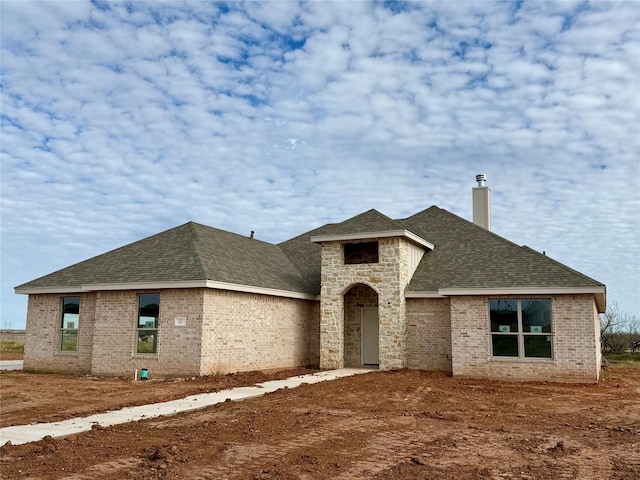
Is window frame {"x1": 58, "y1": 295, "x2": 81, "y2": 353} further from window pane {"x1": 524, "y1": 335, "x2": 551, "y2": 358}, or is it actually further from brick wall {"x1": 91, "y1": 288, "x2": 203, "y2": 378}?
window pane {"x1": 524, "y1": 335, "x2": 551, "y2": 358}

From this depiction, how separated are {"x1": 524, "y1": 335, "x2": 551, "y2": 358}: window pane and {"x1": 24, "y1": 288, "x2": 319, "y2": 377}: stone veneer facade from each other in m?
8.25

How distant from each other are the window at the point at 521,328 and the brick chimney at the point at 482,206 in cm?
849

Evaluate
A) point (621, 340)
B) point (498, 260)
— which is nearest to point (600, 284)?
point (498, 260)

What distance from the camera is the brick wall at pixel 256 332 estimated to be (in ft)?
55.6

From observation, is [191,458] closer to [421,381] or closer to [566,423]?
[566,423]

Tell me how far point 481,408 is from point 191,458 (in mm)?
6721

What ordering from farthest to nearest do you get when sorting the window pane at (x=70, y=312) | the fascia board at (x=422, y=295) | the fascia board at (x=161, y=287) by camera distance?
the window pane at (x=70, y=312) < the fascia board at (x=422, y=295) < the fascia board at (x=161, y=287)

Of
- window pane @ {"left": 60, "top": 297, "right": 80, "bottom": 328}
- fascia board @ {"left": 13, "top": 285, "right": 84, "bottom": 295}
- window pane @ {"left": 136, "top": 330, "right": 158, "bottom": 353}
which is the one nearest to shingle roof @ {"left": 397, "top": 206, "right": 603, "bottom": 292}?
window pane @ {"left": 136, "top": 330, "right": 158, "bottom": 353}

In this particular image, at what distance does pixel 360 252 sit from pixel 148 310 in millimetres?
8022

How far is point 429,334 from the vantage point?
19.2m

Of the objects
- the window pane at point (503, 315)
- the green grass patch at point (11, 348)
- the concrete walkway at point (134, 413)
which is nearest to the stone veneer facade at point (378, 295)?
the window pane at point (503, 315)

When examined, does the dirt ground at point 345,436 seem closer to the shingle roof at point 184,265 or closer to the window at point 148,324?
the window at point 148,324

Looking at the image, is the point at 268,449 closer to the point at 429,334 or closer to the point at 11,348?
the point at 429,334

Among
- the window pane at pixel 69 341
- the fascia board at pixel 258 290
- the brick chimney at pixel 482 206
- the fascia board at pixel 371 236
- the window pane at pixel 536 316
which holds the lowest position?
the window pane at pixel 69 341
